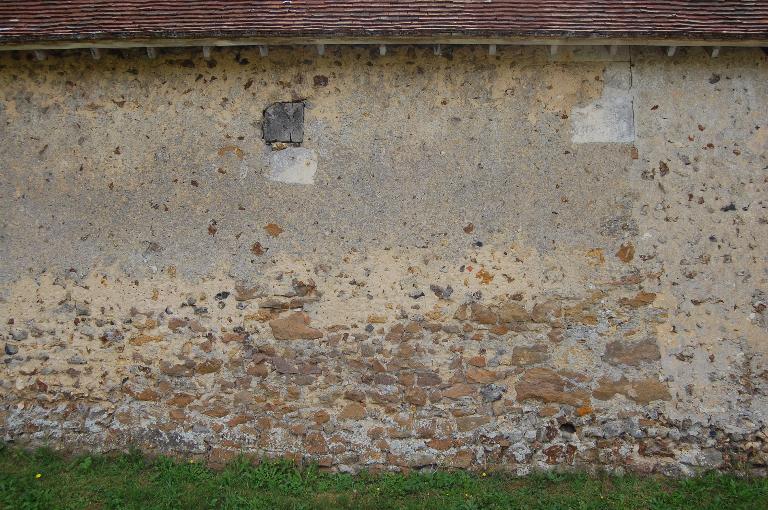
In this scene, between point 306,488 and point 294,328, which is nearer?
point 306,488

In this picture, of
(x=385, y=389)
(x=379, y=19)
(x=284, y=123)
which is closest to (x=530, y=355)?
(x=385, y=389)

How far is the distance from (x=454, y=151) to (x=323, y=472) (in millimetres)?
2882

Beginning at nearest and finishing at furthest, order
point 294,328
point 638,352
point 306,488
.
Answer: point 306,488 → point 638,352 → point 294,328

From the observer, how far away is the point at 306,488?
4.57 meters

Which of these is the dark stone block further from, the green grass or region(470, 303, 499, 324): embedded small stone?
the green grass

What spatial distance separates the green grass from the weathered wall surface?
165mm

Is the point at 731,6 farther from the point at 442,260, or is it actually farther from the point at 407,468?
the point at 407,468

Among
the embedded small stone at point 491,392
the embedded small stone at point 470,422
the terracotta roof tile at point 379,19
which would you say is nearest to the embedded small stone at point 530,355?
the embedded small stone at point 491,392

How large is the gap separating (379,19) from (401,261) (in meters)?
1.94

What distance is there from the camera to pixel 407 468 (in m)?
4.78

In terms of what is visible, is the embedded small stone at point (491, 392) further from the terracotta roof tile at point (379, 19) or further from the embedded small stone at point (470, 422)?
the terracotta roof tile at point (379, 19)

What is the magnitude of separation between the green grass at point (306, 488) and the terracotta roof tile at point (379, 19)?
344 centimetres

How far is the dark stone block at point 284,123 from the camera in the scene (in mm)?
4863

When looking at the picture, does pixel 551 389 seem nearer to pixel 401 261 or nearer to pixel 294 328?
pixel 401 261
